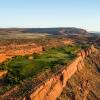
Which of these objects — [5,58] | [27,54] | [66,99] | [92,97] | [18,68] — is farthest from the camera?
[27,54]

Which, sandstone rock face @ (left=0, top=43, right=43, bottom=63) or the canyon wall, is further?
sandstone rock face @ (left=0, top=43, right=43, bottom=63)

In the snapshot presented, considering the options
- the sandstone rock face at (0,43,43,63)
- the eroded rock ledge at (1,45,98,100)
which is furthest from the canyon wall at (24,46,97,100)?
the sandstone rock face at (0,43,43,63)

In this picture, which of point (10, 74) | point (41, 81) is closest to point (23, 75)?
point (10, 74)

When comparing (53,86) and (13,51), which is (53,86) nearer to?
(53,86)

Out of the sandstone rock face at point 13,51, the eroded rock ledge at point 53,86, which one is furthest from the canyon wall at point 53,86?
the sandstone rock face at point 13,51

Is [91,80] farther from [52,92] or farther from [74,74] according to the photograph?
[52,92]

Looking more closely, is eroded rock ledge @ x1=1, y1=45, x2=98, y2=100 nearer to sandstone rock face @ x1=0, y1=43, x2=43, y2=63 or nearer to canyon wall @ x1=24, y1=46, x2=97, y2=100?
canyon wall @ x1=24, y1=46, x2=97, y2=100

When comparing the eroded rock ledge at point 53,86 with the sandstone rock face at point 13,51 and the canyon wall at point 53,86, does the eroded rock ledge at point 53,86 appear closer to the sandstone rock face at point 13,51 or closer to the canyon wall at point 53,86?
the canyon wall at point 53,86

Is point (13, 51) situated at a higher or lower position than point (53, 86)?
higher

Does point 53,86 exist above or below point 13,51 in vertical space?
below

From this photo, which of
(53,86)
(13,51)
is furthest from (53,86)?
(13,51)

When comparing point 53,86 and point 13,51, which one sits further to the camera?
point 13,51
